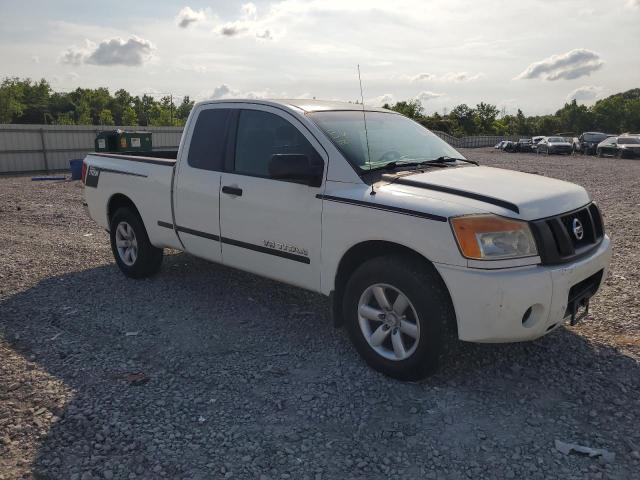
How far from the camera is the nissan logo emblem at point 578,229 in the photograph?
3.63 metres

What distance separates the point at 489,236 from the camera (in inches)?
127

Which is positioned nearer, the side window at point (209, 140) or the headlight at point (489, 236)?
the headlight at point (489, 236)

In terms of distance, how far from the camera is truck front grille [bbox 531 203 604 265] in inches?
130

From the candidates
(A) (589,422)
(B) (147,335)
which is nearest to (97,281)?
(B) (147,335)

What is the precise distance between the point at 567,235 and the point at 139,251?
13.9 feet

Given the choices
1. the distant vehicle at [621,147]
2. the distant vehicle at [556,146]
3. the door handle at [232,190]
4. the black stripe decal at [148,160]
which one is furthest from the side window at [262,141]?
the distant vehicle at [556,146]

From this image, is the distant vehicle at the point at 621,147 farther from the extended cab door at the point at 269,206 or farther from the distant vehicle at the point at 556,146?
the extended cab door at the point at 269,206

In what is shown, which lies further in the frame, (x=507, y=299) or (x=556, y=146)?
(x=556, y=146)

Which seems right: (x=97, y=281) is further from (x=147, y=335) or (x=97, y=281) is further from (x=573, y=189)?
(x=573, y=189)

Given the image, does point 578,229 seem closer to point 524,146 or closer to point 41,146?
point 41,146

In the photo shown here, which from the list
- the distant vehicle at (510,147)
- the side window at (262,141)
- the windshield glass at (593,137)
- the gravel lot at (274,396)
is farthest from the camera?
the distant vehicle at (510,147)

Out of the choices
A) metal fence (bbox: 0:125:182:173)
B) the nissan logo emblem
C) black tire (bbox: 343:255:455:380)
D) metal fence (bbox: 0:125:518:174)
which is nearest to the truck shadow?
black tire (bbox: 343:255:455:380)

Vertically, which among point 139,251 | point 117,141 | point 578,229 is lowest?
point 139,251

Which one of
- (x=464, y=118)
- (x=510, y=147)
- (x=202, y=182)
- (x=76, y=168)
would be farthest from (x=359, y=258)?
(x=464, y=118)
